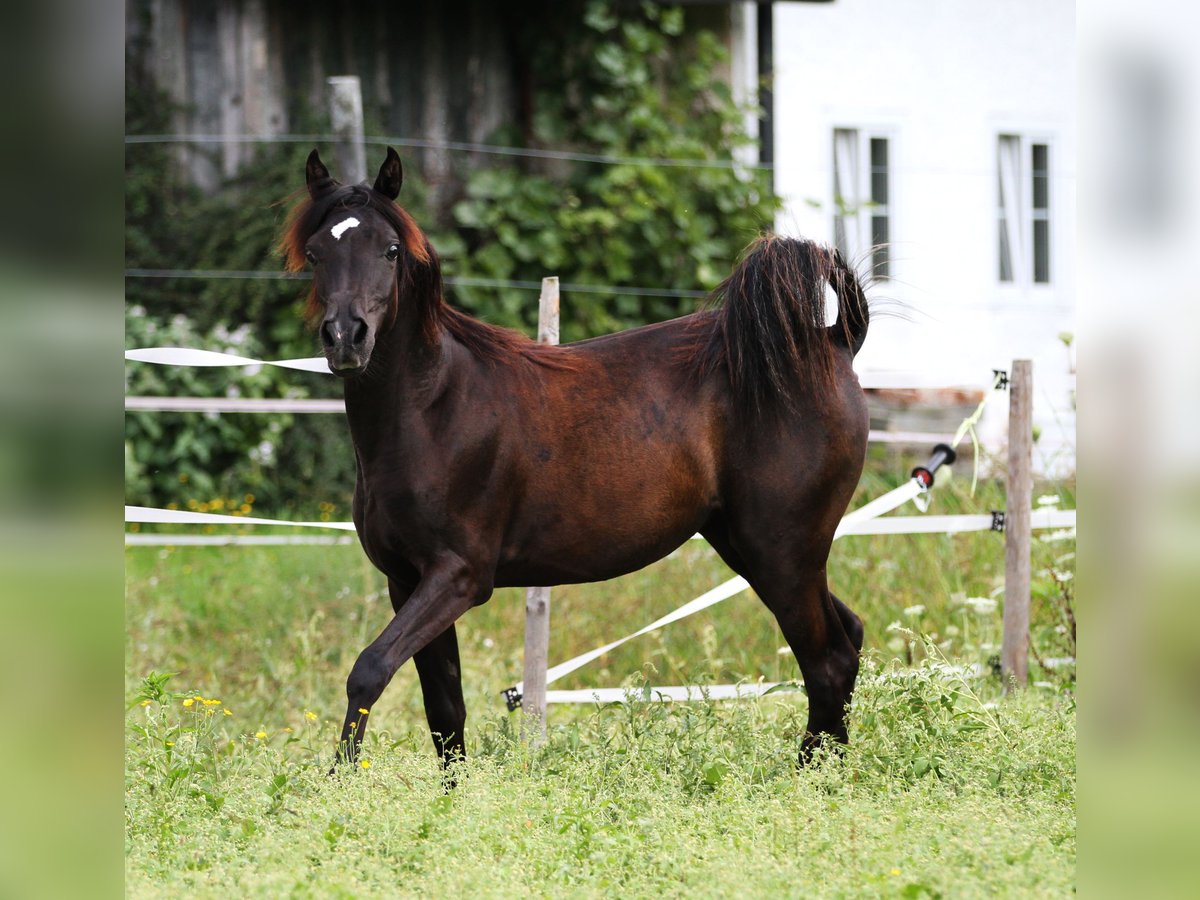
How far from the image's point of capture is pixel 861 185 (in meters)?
11.7

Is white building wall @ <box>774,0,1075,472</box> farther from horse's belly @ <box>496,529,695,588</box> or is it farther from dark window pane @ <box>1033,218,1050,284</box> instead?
horse's belly @ <box>496,529,695,588</box>

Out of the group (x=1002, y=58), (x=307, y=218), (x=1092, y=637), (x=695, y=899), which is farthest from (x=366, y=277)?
(x=1002, y=58)

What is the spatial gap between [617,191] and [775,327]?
564 centimetres

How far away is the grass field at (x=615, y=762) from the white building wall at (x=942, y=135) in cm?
478

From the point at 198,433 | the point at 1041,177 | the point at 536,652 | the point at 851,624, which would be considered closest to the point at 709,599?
the point at 536,652

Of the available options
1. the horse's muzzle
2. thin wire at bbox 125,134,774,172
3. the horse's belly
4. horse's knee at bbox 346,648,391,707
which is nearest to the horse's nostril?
the horse's muzzle

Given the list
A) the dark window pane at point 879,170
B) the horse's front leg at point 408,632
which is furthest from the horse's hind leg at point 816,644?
the dark window pane at point 879,170

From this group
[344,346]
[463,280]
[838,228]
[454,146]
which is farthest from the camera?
[838,228]

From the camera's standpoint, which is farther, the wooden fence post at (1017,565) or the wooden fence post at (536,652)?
the wooden fence post at (1017,565)

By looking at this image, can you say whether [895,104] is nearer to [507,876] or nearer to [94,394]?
[507,876]

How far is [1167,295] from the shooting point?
1.84 m

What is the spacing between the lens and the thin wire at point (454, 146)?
944 centimetres

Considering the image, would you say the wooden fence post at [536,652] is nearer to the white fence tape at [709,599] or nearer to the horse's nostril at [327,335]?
the white fence tape at [709,599]

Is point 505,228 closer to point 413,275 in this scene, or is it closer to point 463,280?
point 463,280
